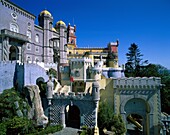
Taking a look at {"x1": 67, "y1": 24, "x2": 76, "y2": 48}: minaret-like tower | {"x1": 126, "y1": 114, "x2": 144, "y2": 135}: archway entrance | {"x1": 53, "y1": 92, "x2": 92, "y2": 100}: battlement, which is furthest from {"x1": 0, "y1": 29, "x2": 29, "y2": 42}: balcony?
{"x1": 67, "y1": 24, "x2": 76, "y2": 48}: minaret-like tower

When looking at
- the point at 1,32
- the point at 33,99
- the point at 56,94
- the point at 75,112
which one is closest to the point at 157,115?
the point at 75,112

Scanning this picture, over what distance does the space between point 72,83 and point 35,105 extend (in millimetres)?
8210

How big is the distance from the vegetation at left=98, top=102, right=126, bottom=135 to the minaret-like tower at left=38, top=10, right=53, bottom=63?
22.3m

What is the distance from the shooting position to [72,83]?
99.8ft

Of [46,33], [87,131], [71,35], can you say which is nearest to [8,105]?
[87,131]

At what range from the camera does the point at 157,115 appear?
81.7 feet

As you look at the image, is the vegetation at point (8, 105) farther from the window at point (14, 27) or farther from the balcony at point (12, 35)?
the window at point (14, 27)

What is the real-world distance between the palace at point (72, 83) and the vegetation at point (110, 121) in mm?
1477

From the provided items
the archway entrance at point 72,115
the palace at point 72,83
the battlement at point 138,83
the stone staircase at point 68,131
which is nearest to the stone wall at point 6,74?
the palace at point 72,83

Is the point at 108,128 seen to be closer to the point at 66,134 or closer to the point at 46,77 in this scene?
the point at 66,134

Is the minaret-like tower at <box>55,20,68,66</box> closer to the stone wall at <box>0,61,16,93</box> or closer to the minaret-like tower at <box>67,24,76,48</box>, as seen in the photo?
the minaret-like tower at <box>67,24,76,48</box>

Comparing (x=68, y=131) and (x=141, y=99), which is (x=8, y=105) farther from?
(x=141, y=99)

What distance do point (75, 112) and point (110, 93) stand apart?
22.6 feet

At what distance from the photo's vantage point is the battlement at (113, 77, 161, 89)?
24.7m
